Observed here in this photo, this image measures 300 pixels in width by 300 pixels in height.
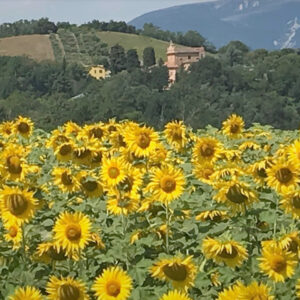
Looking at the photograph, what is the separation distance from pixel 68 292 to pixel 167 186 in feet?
2.82

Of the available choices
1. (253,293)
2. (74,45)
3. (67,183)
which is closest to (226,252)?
(253,293)

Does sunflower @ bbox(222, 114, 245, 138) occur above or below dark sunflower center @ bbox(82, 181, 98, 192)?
below

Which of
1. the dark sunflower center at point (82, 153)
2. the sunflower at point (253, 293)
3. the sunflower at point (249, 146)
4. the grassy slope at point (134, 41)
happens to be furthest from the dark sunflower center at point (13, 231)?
the grassy slope at point (134, 41)

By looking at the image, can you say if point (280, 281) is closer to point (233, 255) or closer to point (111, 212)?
point (233, 255)

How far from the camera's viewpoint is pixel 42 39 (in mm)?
121000

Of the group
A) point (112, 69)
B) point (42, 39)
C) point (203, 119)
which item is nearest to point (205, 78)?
point (112, 69)

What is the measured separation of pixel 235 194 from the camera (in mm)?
3543

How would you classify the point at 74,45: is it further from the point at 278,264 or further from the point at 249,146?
the point at 278,264

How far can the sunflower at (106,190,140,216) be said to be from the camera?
3754 millimetres

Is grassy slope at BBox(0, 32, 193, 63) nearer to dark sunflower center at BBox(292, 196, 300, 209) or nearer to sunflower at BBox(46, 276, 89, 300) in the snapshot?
dark sunflower center at BBox(292, 196, 300, 209)

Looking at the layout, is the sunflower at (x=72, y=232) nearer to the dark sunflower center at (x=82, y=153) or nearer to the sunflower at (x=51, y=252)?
the sunflower at (x=51, y=252)

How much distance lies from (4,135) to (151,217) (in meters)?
2.65

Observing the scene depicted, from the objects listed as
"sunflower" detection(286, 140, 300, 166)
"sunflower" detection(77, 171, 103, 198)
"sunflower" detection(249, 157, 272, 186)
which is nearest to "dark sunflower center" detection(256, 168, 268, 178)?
"sunflower" detection(249, 157, 272, 186)

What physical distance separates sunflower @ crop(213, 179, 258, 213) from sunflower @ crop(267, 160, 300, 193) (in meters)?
0.13
